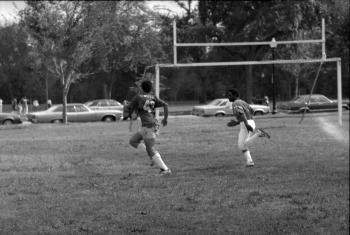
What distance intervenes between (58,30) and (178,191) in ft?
64.2

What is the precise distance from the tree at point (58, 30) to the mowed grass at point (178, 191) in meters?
12.3

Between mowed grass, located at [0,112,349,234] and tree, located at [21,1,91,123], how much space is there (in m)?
12.3

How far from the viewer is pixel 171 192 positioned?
8.44m

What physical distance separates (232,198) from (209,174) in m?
2.41

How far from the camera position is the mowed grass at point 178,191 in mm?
6375

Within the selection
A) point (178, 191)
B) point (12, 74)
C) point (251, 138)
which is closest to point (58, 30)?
point (251, 138)

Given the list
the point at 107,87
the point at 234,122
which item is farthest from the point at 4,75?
the point at 234,122

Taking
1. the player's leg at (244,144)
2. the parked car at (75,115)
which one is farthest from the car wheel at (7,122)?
the player's leg at (244,144)

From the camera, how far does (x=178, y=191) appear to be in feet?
28.0

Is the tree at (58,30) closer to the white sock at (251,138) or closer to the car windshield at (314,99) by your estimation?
the car windshield at (314,99)

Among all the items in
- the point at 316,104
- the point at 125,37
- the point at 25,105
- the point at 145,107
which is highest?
the point at 125,37

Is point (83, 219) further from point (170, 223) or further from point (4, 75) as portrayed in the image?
point (4, 75)

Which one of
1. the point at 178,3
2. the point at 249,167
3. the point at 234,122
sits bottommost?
the point at 249,167

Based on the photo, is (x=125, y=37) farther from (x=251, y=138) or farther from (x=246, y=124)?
(x=246, y=124)
